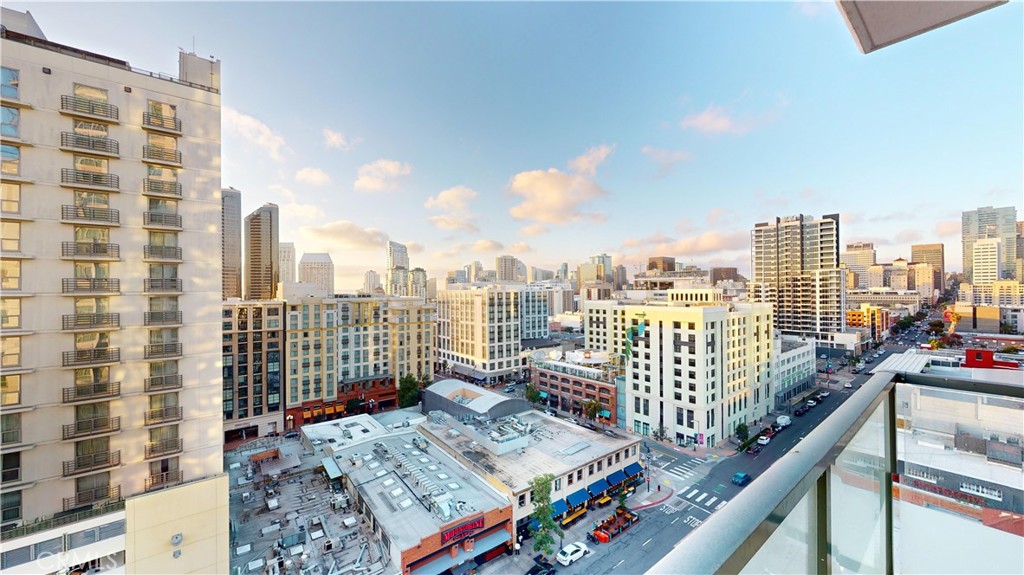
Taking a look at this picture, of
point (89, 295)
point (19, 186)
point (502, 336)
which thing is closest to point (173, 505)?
point (89, 295)

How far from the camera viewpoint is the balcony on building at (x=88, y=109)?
816 cm

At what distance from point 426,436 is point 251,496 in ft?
22.3

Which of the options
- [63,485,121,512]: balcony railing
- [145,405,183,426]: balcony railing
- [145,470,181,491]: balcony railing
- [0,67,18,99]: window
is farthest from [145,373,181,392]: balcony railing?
A: [0,67,18,99]: window

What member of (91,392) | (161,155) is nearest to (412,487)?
(91,392)

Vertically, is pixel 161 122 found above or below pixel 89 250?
above

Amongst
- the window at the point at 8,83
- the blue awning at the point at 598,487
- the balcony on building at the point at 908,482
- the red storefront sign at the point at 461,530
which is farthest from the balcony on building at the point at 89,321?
the blue awning at the point at 598,487

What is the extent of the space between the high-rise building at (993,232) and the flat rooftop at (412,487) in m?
68.7

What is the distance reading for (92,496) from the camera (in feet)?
27.0

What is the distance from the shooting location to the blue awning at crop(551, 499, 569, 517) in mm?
13222

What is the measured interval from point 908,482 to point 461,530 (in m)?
11.0

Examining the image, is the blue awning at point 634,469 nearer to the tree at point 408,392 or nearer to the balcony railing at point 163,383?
the tree at point 408,392

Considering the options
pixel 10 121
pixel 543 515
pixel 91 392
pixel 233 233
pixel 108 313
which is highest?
pixel 233 233

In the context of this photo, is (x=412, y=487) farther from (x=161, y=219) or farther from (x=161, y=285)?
(x=161, y=219)

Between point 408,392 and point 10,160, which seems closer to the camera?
point 10,160
